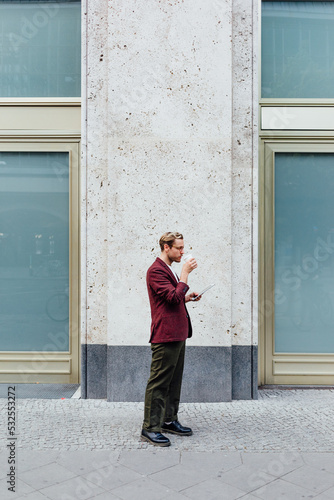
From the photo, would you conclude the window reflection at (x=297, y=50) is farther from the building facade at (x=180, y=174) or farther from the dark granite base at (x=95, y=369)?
the dark granite base at (x=95, y=369)

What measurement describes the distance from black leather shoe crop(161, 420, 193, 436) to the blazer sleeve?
1.26m

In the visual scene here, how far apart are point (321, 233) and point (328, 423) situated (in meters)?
2.42

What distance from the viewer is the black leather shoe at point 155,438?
411cm

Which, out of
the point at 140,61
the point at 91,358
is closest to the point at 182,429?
the point at 91,358

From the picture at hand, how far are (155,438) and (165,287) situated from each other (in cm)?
134

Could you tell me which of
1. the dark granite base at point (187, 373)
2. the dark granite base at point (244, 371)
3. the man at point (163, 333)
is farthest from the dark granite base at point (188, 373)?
the man at point (163, 333)

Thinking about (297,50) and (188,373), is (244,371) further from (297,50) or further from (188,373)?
(297,50)

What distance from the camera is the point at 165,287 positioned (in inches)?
159

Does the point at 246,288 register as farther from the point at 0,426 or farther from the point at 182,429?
the point at 0,426

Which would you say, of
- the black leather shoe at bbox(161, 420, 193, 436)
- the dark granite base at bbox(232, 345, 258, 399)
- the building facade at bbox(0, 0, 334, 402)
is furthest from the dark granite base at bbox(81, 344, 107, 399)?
the dark granite base at bbox(232, 345, 258, 399)

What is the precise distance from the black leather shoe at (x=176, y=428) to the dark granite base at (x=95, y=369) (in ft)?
4.32

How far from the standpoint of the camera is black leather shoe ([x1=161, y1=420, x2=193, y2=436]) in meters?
4.38

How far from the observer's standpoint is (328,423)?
185 inches

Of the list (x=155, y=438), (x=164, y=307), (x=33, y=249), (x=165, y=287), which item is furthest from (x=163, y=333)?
(x=33, y=249)
